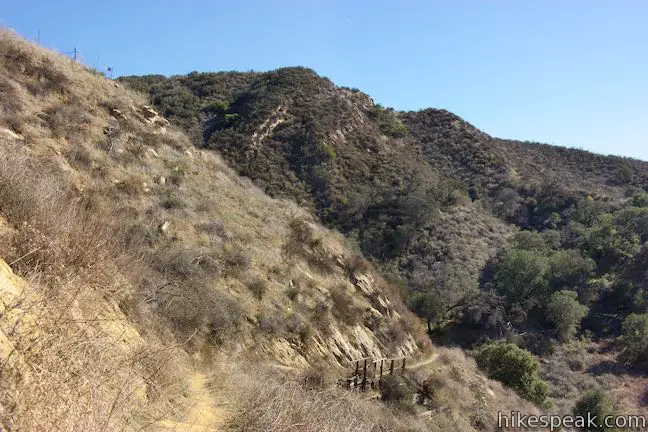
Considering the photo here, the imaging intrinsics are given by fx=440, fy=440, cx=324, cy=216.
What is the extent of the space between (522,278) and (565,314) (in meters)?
3.50

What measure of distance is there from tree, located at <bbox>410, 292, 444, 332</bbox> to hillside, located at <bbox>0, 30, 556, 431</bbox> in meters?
5.79

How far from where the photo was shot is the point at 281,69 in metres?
49.2

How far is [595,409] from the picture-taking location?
1803 cm

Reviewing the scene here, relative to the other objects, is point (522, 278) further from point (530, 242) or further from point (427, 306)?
point (427, 306)

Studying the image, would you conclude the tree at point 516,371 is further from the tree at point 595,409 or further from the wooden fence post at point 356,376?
the wooden fence post at point 356,376

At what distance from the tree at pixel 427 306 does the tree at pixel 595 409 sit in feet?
31.2

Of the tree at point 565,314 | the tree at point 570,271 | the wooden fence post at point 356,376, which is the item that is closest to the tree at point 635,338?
the tree at point 565,314

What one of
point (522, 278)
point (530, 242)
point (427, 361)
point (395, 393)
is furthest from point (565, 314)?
point (395, 393)

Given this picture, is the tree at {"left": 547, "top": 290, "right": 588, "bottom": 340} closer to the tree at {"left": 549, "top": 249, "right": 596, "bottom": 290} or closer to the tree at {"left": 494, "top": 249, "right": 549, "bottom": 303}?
the tree at {"left": 494, "top": 249, "right": 549, "bottom": 303}

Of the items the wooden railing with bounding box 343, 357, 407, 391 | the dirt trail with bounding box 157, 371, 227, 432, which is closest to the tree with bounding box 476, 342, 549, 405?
the wooden railing with bounding box 343, 357, 407, 391

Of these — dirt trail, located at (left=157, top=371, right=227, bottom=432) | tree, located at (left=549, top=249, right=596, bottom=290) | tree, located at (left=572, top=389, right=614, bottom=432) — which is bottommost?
tree, located at (left=572, top=389, right=614, bottom=432)

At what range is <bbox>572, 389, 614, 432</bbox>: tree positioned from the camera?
17.7 m

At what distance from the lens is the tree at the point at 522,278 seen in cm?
3078

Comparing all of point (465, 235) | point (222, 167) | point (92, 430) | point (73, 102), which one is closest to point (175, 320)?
point (92, 430)
